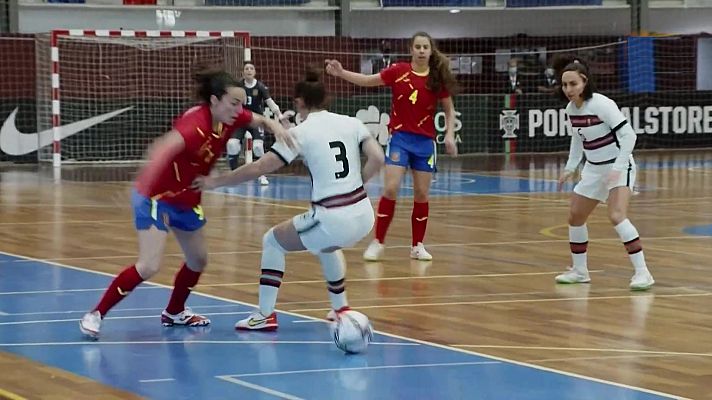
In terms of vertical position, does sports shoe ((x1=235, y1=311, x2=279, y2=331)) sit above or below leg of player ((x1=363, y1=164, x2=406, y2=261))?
below

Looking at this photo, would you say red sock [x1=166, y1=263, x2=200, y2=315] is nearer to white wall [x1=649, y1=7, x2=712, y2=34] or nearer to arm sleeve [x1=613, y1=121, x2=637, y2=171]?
arm sleeve [x1=613, y1=121, x2=637, y2=171]

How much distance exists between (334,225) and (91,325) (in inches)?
61.3

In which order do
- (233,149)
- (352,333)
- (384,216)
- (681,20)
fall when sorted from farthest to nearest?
(681,20)
(233,149)
(384,216)
(352,333)

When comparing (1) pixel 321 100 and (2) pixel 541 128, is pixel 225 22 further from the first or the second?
(1) pixel 321 100

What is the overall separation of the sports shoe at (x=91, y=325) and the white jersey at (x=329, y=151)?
1.47 meters

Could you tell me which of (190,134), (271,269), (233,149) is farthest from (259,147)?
(190,134)

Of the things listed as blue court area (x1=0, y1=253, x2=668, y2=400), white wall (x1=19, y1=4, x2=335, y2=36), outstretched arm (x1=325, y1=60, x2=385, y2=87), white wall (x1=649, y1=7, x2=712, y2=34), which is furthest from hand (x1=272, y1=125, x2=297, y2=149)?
white wall (x1=649, y1=7, x2=712, y2=34)

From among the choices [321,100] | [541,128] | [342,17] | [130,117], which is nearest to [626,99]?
[541,128]

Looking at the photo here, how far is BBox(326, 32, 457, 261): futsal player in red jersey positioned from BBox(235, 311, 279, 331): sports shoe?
360 centimetres

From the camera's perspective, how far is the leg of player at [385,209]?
38.8 feet

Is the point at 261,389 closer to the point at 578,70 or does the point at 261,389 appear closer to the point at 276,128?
the point at 276,128

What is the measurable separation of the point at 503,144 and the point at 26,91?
10.1 meters

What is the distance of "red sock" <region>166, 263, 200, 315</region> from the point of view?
8320 mm

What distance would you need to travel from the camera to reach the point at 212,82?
7.94 meters
